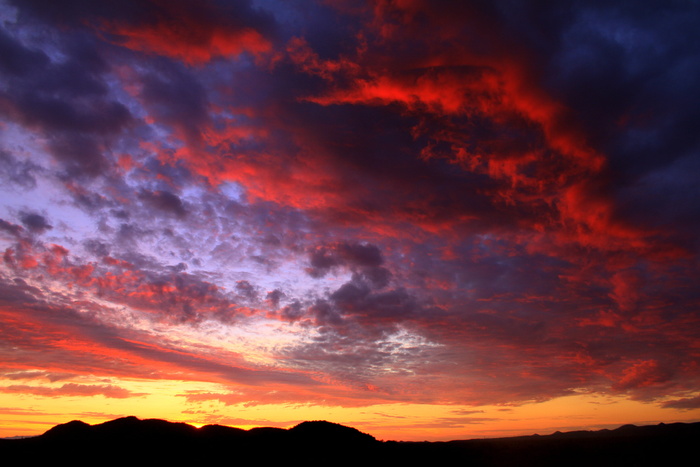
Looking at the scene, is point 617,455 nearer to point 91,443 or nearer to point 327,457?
point 327,457

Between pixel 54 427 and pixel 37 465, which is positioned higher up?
pixel 54 427

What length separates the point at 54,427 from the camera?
57.2 metres

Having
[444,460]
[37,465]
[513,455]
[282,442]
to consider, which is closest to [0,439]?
[37,465]

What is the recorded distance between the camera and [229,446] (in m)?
56.2

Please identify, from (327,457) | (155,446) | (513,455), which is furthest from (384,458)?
(513,455)

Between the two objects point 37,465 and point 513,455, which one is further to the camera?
point 513,455

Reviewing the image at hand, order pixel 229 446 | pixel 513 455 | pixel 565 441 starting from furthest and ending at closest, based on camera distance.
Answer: pixel 565 441 → pixel 513 455 → pixel 229 446

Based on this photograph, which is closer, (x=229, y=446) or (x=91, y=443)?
(x=91, y=443)

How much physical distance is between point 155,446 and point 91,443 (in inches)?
311

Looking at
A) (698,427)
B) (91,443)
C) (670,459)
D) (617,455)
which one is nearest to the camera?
(91,443)

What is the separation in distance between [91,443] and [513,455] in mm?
73913

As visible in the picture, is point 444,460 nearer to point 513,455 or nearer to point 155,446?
point 513,455

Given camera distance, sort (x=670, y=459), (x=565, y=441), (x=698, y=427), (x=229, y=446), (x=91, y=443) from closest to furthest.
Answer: (x=91, y=443) → (x=229, y=446) → (x=670, y=459) → (x=565, y=441) → (x=698, y=427)

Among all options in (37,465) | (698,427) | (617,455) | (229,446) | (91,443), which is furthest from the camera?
(698,427)
